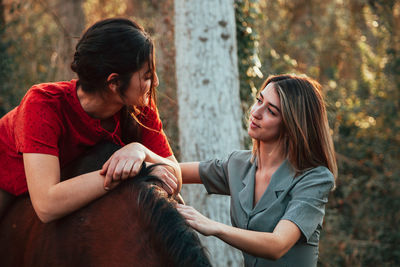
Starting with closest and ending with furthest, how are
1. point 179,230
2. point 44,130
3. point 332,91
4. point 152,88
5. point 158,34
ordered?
1. point 179,230
2. point 44,130
3. point 152,88
4. point 158,34
5. point 332,91

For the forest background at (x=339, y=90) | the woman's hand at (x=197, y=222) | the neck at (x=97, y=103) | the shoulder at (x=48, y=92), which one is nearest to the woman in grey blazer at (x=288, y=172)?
the woman's hand at (x=197, y=222)

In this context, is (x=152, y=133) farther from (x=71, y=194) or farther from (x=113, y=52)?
(x=71, y=194)

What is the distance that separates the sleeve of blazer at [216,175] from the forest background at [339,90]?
86.3 inches

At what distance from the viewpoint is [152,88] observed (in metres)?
2.23

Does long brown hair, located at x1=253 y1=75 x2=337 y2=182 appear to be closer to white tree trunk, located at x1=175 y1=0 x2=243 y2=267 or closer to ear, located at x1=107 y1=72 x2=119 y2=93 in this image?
ear, located at x1=107 y1=72 x2=119 y2=93

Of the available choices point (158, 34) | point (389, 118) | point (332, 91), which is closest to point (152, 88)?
point (158, 34)

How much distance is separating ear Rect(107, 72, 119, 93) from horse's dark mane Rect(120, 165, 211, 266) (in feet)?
1.60

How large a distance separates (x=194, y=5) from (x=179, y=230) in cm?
344

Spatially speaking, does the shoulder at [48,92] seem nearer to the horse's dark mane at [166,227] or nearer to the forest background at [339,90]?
the horse's dark mane at [166,227]

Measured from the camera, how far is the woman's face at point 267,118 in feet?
7.88

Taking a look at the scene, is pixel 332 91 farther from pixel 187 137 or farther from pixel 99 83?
pixel 99 83

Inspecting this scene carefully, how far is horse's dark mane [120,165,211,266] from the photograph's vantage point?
149 centimetres

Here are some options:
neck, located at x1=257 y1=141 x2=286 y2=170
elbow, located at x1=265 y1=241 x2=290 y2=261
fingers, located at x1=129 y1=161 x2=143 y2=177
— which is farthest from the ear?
elbow, located at x1=265 y1=241 x2=290 y2=261

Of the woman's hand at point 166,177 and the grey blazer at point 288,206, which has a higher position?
the woman's hand at point 166,177
